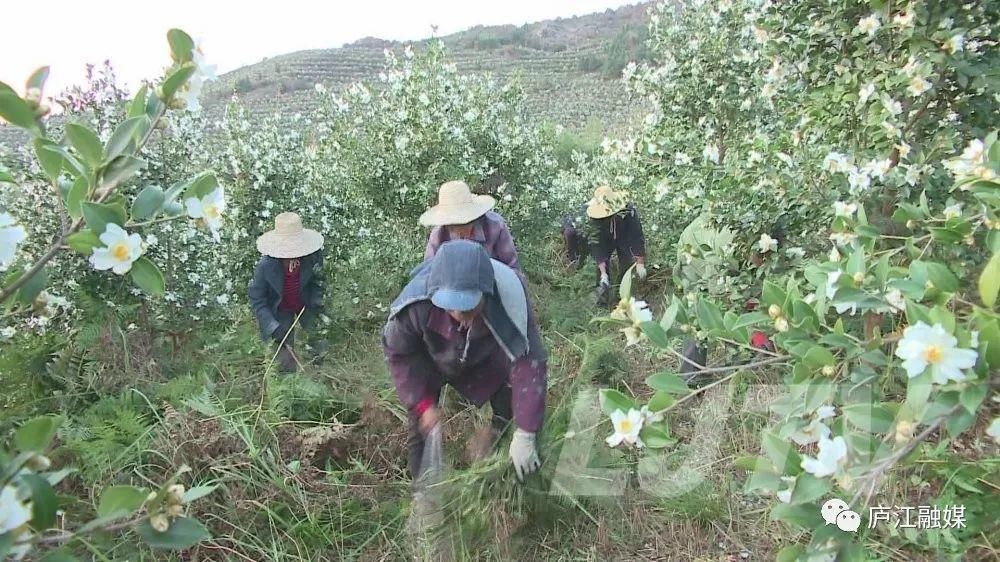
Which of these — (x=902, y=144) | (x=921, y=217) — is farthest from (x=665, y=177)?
(x=921, y=217)

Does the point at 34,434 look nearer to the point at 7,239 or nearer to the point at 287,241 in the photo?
the point at 7,239

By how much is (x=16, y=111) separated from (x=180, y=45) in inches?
8.9

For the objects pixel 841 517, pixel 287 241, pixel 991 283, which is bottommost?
pixel 287 241

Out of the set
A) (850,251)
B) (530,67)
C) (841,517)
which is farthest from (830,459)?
(530,67)

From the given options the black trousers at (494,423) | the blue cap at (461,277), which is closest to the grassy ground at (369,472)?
the black trousers at (494,423)

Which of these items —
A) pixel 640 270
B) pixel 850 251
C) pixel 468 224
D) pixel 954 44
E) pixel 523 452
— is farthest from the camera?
pixel 640 270

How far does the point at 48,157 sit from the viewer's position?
2.92 feet

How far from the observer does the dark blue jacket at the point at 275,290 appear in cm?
393

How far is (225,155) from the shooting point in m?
4.46

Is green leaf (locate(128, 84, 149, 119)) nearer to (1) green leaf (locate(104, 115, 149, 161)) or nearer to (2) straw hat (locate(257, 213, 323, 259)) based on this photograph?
(1) green leaf (locate(104, 115, 149, 161))

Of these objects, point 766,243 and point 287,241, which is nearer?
point 766,243

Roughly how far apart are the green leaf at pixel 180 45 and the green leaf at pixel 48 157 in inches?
8.2

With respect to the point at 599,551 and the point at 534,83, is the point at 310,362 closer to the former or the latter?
the point at 599,551

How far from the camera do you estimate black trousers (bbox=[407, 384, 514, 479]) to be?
2.61m
